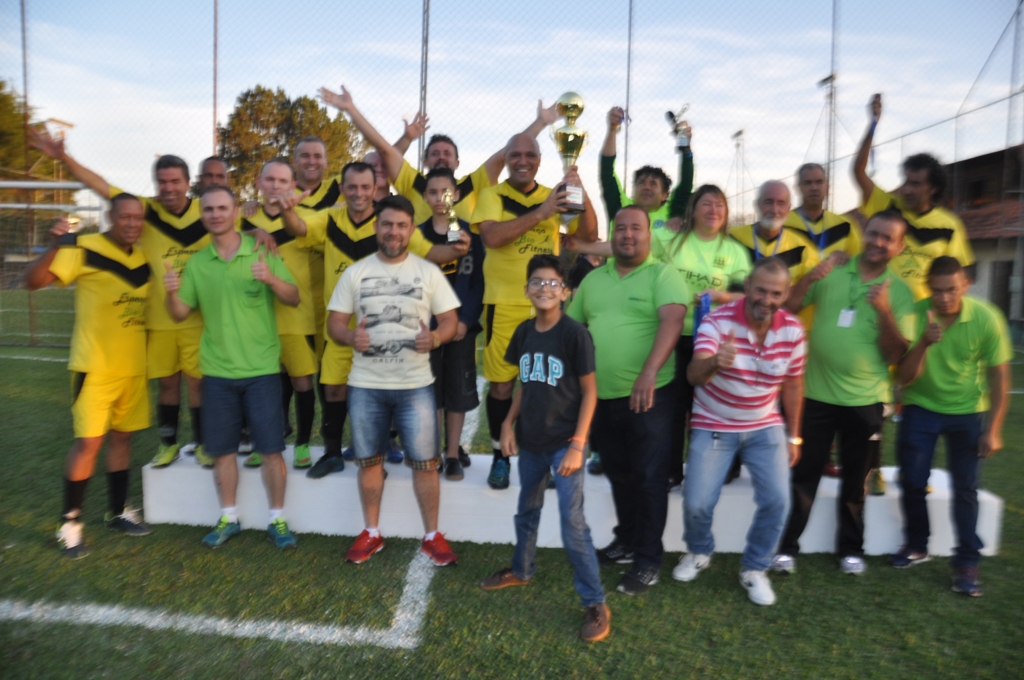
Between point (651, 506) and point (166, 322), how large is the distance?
10.4 feet

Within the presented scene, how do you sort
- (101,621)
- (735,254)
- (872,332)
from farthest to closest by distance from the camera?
(735,254) < (872,332) < (101,621)

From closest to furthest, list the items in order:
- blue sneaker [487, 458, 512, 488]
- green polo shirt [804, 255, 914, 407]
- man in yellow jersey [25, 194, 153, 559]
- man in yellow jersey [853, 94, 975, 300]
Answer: green polo shirt [804, 255, 914, 407] → man in yellow jersey [25, 194, 153, 559] → blue sneaker [487, 458, 512, 488] → man in yellow jersey [853, 94, 975, 300]

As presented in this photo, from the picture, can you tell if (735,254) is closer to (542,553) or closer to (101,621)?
(542,553)

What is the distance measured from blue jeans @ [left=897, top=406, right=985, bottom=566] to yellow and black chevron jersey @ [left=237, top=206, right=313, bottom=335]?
138 inches

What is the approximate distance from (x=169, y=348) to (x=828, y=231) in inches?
169

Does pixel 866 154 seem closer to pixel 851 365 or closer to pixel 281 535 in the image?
pixel 851 365

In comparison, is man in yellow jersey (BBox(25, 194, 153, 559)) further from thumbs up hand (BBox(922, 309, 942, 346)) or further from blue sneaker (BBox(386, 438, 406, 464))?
thumbs up hand (BBox(922, 309, 942, 346))

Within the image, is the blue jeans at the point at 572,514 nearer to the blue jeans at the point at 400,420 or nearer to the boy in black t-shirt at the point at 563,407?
the boy in black t-shirt at the point at 563,407

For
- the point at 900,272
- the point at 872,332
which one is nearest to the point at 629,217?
the point at 872,332

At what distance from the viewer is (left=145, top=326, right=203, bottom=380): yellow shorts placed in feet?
14.4

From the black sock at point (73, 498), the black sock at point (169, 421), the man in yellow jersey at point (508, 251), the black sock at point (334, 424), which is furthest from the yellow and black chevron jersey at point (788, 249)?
the black sock at point (73, 498)

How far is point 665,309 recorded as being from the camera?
324 cm

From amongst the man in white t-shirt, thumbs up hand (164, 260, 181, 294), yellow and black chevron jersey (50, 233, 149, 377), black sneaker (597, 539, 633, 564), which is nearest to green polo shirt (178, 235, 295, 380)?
thumbs up hand (164, 260, 181, 294)

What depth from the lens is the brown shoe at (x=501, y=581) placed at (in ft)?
11.0
